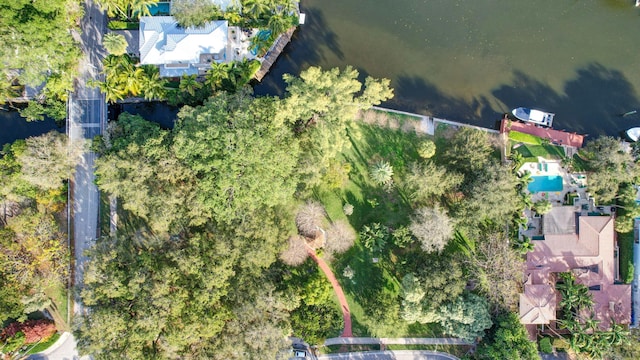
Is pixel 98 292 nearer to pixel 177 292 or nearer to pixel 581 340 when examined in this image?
pixel 177 292

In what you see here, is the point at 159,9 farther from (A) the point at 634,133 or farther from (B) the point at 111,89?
(A) the point at 634,133

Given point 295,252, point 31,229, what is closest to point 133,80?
point 31,229

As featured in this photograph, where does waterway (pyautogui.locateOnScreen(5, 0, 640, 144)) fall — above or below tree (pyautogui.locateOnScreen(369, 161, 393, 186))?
above

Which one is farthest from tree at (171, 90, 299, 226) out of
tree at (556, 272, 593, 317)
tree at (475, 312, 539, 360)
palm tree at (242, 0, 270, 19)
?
tree at (556, 272, 593, 317)

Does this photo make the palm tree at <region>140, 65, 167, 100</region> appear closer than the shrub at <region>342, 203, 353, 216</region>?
Yes

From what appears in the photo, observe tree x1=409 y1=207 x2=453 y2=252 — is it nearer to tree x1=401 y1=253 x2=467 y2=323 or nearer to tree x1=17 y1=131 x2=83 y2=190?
tree x1=401 y1=253 x2=467 y2=323

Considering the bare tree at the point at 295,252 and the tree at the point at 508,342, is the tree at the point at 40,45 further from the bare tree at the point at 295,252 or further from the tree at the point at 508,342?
the tree at the point at 508,342
